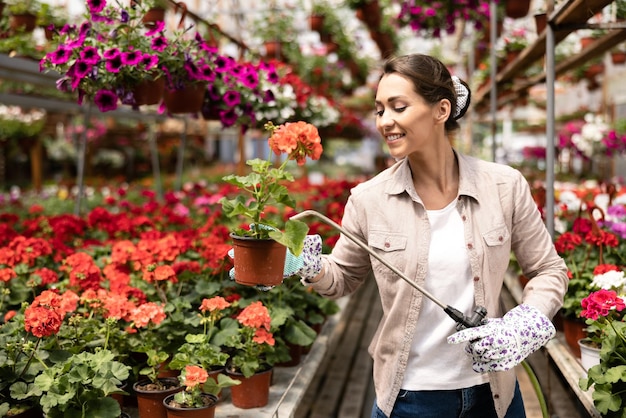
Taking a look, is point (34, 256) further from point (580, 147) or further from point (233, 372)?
point (580, 147)

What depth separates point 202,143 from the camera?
14.0 meters

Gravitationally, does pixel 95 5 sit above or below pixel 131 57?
above

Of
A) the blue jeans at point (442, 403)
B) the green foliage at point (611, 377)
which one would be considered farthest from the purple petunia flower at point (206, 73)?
the green foliage at point (611, 377)

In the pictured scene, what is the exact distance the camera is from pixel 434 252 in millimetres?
1511

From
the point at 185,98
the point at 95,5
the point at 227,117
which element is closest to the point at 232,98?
the point at 227,117

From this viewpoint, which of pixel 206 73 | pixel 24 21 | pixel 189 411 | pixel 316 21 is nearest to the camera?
pixel 189 411

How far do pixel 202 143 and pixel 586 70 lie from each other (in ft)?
26.0

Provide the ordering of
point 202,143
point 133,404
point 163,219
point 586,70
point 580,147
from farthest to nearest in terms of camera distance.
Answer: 1. point 202,143
2. point 586,70
3. point 580,147
4. point 163,219
5. point 133,404

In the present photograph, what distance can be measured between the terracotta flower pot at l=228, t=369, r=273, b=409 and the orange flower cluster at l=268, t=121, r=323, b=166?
99 centimetres

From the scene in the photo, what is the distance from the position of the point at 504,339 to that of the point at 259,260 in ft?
1.70

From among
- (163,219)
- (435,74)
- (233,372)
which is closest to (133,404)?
(233,372)

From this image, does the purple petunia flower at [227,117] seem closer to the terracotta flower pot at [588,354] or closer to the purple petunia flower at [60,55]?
the purple petunia flower at [60,55]

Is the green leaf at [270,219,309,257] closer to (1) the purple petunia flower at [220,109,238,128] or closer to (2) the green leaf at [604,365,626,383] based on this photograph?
(2) the green leaf at [604,365,626,383]

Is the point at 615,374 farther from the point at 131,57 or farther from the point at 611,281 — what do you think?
the point at 131,57
